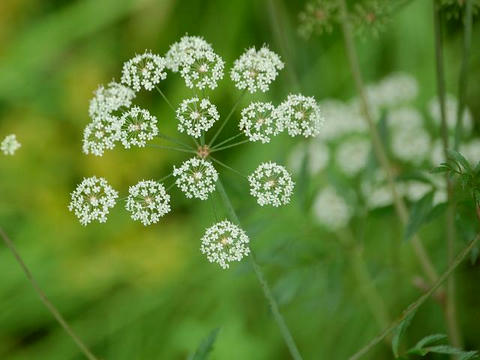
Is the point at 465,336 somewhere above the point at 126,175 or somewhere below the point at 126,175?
below

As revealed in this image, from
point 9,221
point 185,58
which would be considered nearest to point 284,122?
point 185,58

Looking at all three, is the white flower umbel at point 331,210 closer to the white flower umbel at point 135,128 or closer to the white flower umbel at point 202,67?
the white flower umbel at point 202,67

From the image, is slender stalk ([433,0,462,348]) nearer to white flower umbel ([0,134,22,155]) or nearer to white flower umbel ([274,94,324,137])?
white flower umbel ([274,94,324,137])

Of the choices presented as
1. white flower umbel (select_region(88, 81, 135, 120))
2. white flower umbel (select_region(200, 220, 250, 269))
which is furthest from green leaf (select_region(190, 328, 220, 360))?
white flower umbel (select_region(88, 81, 135, 120))

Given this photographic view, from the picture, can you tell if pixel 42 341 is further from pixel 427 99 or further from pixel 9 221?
pixel 427 99

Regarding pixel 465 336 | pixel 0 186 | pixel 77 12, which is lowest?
pixel 465 336

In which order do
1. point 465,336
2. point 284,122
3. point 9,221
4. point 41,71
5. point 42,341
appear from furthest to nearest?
point 41,71 → point 9,221 → point 42,341 → point 465,336 → point 284,122

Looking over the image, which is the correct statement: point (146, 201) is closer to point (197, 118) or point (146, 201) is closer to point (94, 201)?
point (94, 201)
